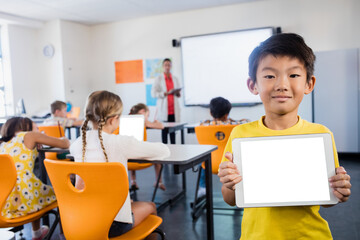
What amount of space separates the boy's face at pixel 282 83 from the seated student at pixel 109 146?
0.96 meters

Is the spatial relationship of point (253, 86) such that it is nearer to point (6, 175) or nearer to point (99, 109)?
point (99, 109)

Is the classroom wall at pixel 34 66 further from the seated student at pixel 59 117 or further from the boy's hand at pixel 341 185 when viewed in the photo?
the boy's hand at pixel 341 185

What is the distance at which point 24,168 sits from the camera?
6.85 feet

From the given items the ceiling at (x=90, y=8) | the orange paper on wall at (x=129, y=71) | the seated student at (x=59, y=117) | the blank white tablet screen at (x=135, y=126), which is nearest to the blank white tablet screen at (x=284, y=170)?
the blank white tablet screen at (x=135, y=126)

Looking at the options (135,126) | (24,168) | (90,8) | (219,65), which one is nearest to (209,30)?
(219,65)

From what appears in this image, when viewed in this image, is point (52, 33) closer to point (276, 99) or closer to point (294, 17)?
point (294, 17)

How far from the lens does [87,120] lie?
5.55 feet

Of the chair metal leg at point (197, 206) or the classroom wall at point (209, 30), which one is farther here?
the classroom wall at point (209, 30)

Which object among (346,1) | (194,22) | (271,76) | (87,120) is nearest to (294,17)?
(346,1)

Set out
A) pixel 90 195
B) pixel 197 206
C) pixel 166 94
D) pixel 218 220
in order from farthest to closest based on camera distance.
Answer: pixel 166 94 → pixel 197 206 → pixel 218 220 → pixel 90 195

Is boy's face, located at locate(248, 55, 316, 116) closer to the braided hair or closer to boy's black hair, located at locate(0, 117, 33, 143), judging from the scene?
the braided hair

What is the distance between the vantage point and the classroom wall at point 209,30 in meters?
5.14

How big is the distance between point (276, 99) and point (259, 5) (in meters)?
5.30

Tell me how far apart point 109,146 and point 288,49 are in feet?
3.45
